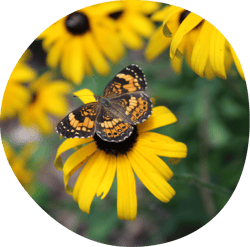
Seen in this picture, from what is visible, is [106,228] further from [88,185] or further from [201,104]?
[201,104]

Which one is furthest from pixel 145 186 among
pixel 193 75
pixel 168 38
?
pixel 168 38

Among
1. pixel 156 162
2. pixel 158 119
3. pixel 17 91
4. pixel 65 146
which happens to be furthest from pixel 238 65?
pixel 17 91

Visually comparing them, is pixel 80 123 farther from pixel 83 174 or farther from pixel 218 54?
pixel 218 54

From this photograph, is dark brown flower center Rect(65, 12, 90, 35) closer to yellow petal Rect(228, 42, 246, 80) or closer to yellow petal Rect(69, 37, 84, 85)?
yellow petal Rect(69, 37, 84, 85)

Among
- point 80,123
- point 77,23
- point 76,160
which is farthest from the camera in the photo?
point 77,23

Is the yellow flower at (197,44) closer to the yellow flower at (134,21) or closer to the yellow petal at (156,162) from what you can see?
the yellow flower at (134,21)

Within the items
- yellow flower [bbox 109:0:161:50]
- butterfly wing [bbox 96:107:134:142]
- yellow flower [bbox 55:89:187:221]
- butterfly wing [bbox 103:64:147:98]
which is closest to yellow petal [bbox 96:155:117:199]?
yellow flower [bbox 55:89:187:221]
